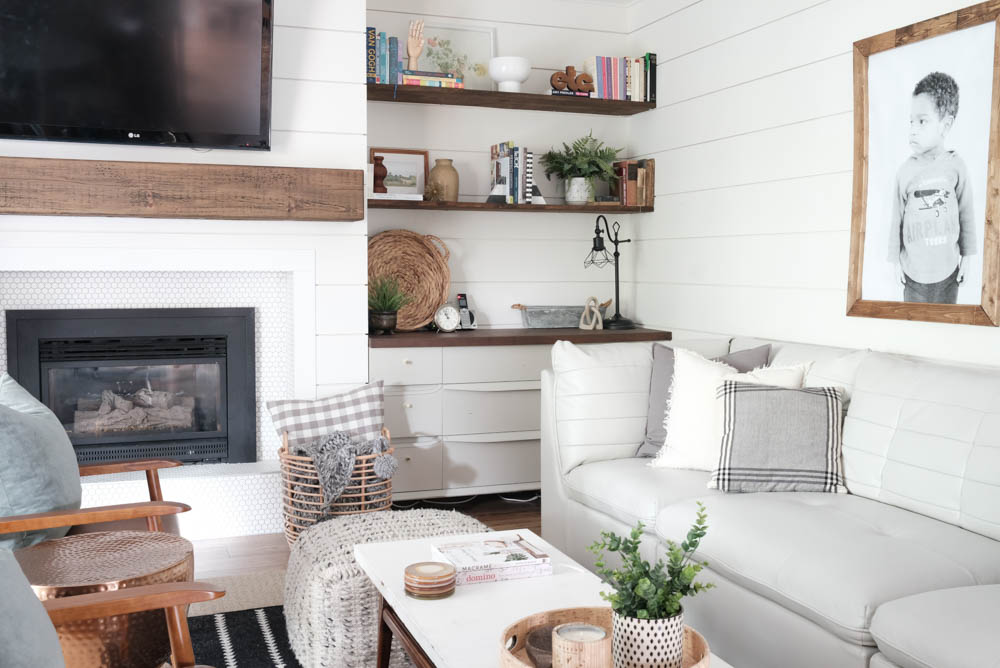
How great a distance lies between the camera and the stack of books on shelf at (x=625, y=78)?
4488 millimetres

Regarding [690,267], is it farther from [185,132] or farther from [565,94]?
[185,132]

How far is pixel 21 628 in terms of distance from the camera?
1.24 m

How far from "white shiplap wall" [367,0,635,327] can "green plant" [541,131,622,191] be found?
0.13 m

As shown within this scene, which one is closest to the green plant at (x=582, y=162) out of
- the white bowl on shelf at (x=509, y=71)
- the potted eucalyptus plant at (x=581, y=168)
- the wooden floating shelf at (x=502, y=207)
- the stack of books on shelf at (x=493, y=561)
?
the potted eucalyptus plant at (x=581, y=168)

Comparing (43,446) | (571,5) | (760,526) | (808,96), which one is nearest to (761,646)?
(760,526)

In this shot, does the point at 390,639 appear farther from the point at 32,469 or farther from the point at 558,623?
the point at 32,469

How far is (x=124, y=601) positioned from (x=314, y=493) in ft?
5.80

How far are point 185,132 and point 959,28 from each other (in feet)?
8.65

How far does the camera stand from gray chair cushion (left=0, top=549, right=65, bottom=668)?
121 cm

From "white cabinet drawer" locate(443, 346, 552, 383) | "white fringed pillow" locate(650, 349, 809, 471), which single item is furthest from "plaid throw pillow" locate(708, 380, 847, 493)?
"white cabinet drawer" locate(443, 346, 552, 383)

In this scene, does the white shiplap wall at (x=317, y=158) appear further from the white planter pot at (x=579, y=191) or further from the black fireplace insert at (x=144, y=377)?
the white planter pot at (x=579, y=191)

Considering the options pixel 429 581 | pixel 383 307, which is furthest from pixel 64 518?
pixel 383 307

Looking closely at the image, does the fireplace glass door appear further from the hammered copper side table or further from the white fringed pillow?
the white fringed pillow

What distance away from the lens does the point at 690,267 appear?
426cm
